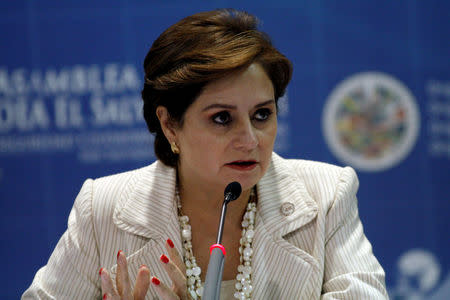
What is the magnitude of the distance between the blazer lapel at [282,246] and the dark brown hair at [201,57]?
1.14ft

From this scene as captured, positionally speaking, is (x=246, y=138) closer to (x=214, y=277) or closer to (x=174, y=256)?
(x=174, y=256)

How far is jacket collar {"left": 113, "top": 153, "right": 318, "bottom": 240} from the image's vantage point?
1.89 m

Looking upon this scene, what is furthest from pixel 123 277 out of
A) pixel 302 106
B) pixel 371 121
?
pixel 371 121

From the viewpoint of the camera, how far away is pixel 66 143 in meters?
3.13

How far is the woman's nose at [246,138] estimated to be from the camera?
1679 mm

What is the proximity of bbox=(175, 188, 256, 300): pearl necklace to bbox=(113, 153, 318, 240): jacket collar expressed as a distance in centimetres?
4

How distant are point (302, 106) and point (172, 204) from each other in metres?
1.27

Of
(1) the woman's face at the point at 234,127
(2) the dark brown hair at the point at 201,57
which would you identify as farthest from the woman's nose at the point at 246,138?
(2) the dark brown hair at the point at 201,57

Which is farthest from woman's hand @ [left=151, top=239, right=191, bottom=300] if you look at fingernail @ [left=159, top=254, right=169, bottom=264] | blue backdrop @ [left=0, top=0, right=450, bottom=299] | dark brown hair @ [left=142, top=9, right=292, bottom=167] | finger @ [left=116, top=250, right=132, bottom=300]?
blue backdrop @ [left=0, top=0, right=450, bottom=299]

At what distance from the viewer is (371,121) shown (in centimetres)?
299

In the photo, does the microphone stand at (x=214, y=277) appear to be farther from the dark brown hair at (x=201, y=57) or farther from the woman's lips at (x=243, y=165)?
the dark brown hair at (x=201, y=57)

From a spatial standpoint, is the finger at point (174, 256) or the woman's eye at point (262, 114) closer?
the finger at point (174, 256)

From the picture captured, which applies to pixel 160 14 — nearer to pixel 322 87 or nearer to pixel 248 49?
pixel 322 87

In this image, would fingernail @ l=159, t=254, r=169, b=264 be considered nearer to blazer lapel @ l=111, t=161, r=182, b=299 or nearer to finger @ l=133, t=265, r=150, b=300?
finger @ l=133, t=265, r=150, b=300
